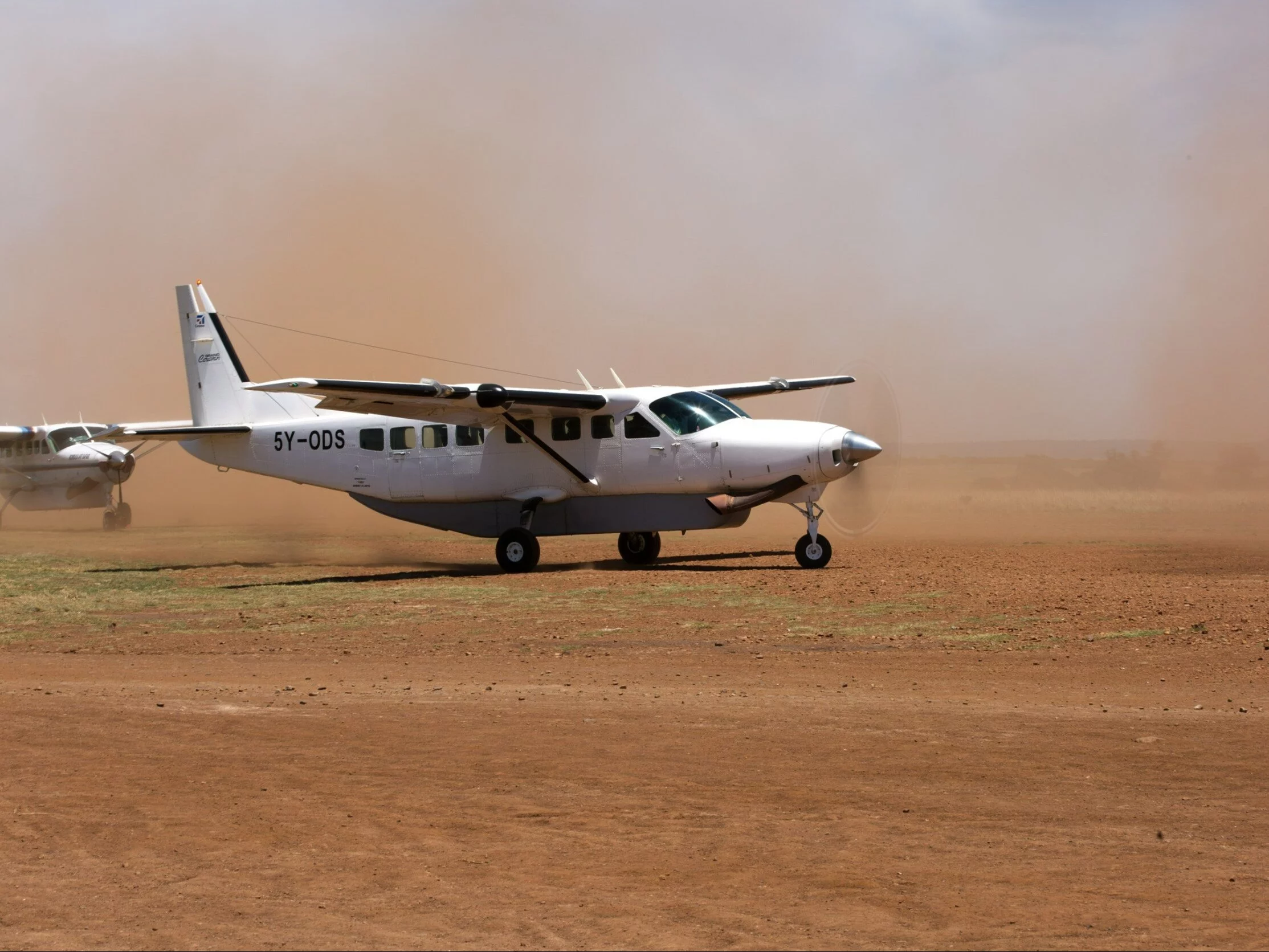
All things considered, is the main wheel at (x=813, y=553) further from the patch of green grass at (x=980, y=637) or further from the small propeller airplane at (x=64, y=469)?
the small propeller airplane at (x=64, y=469)

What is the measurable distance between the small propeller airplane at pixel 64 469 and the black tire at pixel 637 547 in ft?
78.2

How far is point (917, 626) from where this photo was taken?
14867 mm

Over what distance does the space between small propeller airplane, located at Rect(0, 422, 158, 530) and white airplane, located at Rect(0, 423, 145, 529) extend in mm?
18

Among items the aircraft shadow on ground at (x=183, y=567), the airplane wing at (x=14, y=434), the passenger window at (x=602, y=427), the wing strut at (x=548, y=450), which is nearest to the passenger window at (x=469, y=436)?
the wing strut at (x=548, y=450)

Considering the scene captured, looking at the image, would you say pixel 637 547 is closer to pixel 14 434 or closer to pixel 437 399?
pixel 437 399

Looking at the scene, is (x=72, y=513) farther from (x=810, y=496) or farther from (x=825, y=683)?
(x=825, y=683)

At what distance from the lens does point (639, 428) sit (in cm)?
2348

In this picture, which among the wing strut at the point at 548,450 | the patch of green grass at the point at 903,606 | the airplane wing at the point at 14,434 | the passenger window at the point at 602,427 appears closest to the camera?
the patch of green grass at the point at 903,606

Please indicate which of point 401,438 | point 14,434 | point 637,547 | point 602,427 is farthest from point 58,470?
A: point 602,427

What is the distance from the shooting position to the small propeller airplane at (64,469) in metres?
43.3

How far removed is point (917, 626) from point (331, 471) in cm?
1479

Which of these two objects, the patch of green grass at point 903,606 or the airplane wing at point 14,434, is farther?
the airplane wing at point 14,434

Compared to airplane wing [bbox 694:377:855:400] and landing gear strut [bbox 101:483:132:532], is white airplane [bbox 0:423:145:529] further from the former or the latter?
airplane wing [bbox 694:377:855:400]

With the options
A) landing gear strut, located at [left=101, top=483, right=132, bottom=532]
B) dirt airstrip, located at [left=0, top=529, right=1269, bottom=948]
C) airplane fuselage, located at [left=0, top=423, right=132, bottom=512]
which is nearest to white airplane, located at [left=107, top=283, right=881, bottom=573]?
dirt airstrip, located at [left=0, top=529, right=1269, bottom=948]
